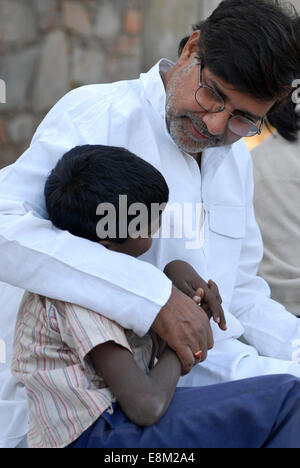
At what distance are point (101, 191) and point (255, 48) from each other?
2.20ft

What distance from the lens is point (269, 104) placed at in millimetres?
2379

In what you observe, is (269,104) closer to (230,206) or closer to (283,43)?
(283,43)

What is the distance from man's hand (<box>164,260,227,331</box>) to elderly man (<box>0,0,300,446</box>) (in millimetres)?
17

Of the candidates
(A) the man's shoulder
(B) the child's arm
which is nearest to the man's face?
(A) the man's shoulder

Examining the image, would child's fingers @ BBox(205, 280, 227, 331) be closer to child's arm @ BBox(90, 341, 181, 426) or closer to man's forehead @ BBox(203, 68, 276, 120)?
child's arm @ BBox(90, 341, 181, 426)

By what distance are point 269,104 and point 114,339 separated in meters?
1.01

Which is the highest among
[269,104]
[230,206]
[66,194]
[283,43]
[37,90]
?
[283,43]

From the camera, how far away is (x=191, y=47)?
245cm

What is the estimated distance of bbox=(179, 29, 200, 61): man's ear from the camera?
2.42 m

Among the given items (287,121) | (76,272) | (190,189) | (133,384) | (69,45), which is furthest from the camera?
(69,45)

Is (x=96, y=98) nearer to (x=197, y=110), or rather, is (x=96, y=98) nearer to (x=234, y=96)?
(x=197, y=110)

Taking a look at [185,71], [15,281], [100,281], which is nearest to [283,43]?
[185,71]

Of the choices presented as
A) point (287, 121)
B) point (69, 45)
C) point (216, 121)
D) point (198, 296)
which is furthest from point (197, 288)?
point (69, 45)

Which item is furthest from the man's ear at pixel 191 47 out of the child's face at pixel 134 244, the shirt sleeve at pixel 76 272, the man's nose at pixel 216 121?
the shirt sleeve at pixel 76 272
